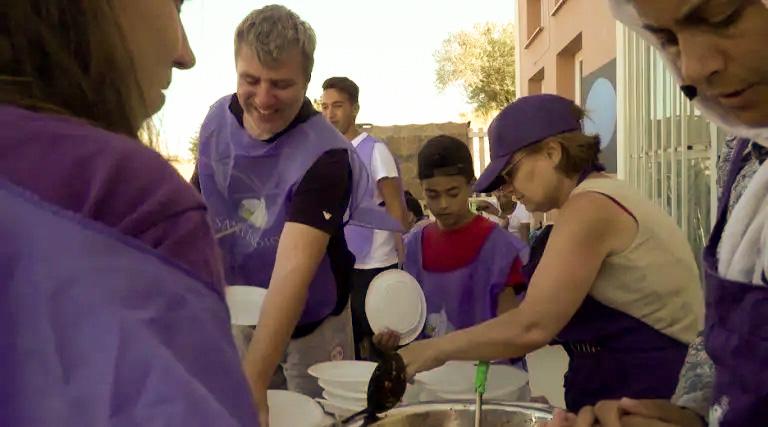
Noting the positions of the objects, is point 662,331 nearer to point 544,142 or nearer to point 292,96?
point 544,142

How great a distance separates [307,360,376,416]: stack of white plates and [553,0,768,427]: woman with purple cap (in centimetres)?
38

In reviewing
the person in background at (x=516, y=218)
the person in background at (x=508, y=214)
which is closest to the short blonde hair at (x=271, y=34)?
the person in background at (x=516, y=218)

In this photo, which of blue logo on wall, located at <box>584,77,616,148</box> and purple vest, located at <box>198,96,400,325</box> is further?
blue logo on wall, located at <box>584,77,616,148</box>

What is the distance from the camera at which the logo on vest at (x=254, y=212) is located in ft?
4.49

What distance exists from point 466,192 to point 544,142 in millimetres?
804

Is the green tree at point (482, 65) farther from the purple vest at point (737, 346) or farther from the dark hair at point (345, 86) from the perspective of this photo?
the purple vest at point (737, 346)

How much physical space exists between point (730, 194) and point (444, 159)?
137cm

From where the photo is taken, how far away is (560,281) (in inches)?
45.7

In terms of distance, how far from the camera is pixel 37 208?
0.32 metres

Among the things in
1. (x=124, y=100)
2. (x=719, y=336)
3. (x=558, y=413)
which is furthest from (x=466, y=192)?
(x=124, y=100)

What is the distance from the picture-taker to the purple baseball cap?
4.29ft

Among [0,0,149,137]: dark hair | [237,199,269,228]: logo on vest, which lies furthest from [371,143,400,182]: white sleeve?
[0,0,149,137]: dark hair

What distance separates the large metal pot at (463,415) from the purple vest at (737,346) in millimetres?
297

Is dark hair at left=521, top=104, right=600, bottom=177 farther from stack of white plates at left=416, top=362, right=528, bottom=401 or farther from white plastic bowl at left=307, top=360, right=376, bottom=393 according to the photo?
white plastic bowl at left=307, top=360, right=376, bottom=393
